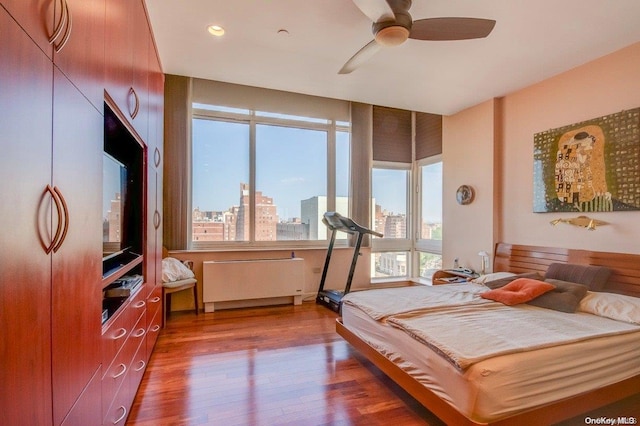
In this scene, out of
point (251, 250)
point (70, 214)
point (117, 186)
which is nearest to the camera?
point (70, 214)

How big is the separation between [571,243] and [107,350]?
399 cm

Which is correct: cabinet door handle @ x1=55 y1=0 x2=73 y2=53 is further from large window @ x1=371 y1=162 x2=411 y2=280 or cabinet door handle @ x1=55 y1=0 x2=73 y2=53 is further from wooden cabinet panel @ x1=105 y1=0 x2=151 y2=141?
large window @ x1=371 y1=162 x2=411 y2=280

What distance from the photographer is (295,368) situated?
2.66 m

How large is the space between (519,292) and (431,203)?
2.74 metres

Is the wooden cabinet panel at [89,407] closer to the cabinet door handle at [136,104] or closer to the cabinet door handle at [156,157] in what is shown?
the cabinet door handle at [136,104]

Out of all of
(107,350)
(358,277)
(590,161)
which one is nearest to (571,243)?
(590,161)

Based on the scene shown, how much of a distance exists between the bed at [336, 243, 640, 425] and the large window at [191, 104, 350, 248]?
7.04ft

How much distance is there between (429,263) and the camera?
17.7 ft

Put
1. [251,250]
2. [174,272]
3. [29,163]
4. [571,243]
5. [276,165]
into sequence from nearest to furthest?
1. [29,163]
2. [571,243]
3. [174,272]
4. [251,250]
5. [276,165]

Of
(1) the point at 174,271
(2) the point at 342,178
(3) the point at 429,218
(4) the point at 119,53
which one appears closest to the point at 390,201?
(3) the point at 429,218

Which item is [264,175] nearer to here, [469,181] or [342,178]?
[342,178]

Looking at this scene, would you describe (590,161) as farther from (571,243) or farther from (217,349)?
(217,349)

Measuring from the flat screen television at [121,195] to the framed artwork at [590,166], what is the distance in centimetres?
393

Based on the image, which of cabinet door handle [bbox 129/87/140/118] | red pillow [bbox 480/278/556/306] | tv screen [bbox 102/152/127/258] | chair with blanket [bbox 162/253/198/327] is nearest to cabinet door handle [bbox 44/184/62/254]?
tv screen [bbox 102/152/127/258]
